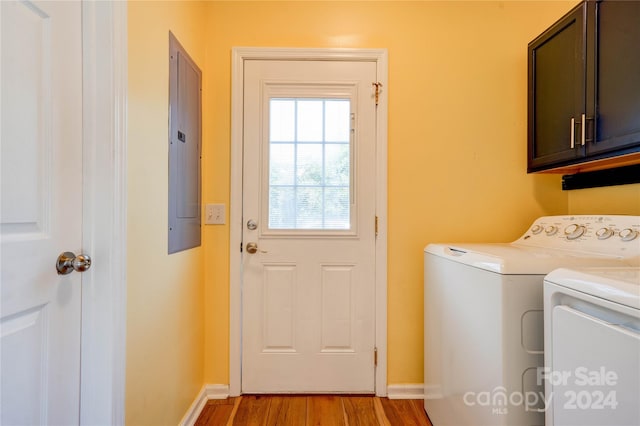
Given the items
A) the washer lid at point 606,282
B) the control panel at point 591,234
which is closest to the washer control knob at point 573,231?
the control panel at point 591,234

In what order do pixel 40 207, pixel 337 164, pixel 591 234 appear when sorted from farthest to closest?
pixel 337 164 < pixel 591 234 < pixel 40 207

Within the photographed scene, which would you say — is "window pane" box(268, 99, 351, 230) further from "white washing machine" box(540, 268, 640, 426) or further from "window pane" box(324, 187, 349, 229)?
"white washing machine" box(540, 268, 640, 426)

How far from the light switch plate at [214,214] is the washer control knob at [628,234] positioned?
1841 millimetres

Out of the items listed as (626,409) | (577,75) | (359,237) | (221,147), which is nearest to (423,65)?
(577,75)

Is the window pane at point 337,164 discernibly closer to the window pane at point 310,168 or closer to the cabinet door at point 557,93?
the window pane at point 310,168

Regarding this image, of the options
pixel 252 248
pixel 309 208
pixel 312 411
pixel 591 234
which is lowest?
pixel 312 411

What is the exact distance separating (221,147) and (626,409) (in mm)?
1869

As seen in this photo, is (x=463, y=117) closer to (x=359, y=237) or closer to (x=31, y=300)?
(x=359, y=237)

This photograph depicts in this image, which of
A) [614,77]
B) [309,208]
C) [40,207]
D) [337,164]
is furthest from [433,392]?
[40,207]

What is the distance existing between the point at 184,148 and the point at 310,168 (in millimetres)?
678

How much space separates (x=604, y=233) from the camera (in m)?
1.22

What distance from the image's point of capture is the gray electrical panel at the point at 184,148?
134cm

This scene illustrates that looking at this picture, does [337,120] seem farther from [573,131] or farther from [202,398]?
[202,398]

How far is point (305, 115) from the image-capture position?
1.75m
